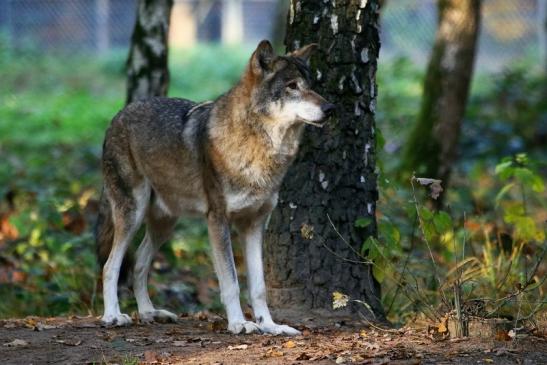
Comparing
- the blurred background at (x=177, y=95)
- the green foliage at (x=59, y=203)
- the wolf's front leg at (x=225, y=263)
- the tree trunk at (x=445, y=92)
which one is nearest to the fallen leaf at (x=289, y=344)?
the wolf's front leg at (x=225, y=263)

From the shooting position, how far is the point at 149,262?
7.02 meters

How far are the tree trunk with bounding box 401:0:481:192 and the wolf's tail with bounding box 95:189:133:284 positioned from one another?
17.4 ft

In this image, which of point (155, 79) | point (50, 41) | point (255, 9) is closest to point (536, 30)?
point (255, 9)

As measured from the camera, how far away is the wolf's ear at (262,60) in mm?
6180

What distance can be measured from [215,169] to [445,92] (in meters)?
6.16

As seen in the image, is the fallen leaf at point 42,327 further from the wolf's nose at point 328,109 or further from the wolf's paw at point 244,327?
the wolf's nose at point 328,109

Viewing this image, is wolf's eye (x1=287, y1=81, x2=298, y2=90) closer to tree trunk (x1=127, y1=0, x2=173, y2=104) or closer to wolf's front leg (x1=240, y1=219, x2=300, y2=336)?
wolf's front leg (x1=240, y1=219, x2=300, y2=336)

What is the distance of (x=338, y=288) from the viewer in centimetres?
663

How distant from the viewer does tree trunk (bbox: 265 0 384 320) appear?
21.4 ft

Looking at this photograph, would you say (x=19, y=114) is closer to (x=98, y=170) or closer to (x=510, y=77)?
(x=98, y=170)

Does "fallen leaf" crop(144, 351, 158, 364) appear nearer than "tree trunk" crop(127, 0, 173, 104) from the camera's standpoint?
Yes

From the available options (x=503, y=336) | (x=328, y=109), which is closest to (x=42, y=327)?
(x=328, y=109)

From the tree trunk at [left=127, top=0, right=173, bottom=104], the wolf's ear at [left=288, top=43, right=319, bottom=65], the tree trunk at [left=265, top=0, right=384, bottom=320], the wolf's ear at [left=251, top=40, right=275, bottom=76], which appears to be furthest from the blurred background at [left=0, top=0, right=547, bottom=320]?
the tree trunk at [left=127, top=0, right=173, bottom=104]

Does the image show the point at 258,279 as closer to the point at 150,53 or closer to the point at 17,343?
the point at 17,343
